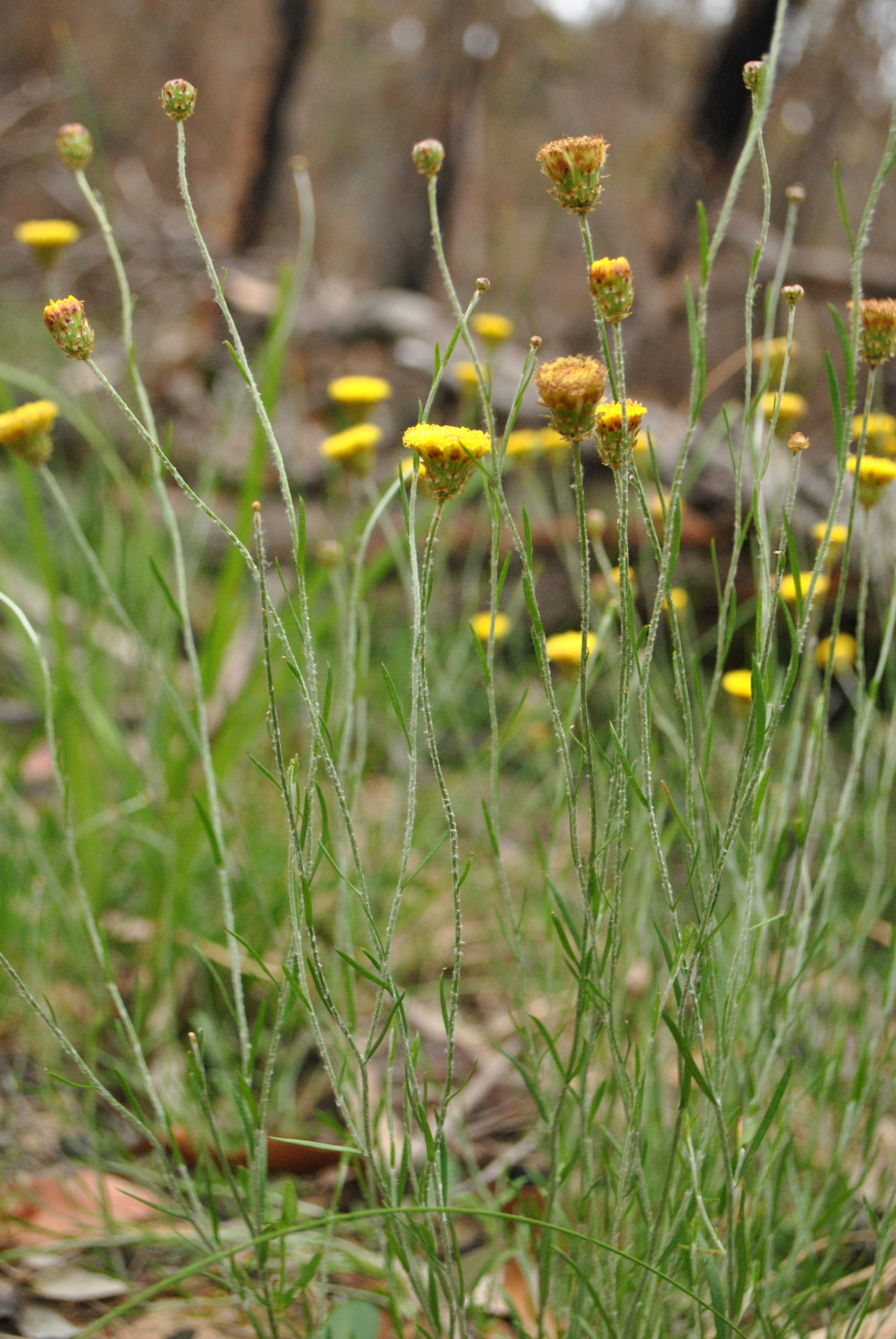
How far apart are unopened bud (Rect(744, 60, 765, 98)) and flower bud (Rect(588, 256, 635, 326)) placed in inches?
6.2

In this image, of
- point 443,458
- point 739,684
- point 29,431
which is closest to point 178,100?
point 443,458

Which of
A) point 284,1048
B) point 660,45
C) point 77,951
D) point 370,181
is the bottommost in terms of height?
point 284,1048

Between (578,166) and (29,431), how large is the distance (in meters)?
0.57

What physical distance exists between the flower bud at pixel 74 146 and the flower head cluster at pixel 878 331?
A: 2.23ft

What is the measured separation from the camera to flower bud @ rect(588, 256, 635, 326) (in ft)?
1.73

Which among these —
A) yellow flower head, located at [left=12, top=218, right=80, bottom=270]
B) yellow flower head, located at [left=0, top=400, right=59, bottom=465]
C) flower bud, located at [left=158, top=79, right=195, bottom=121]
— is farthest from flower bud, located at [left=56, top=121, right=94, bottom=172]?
yellow flower head, located at [left=12, top=218, right=80, bottom=270]

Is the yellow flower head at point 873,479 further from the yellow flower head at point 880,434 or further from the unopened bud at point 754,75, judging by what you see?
the unopened bud at point 754,75

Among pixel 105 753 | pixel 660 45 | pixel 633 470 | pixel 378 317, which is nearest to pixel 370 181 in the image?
pixel 660 45

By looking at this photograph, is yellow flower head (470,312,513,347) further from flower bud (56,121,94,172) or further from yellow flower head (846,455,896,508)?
yellow flower head (846,455,896,508)

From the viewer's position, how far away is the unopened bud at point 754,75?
1.87ft

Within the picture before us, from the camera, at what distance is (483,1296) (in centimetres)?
87

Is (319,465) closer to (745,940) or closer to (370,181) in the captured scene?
(745,940)

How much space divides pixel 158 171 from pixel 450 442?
8.93m

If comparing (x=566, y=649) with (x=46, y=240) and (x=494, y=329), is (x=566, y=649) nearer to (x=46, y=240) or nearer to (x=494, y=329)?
(x=494, y=329)
